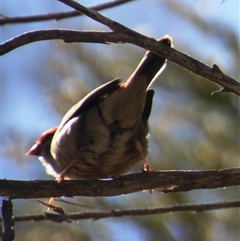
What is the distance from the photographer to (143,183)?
296cm

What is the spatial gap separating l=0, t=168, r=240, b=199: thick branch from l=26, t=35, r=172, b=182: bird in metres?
0.70

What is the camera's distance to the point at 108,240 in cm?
496

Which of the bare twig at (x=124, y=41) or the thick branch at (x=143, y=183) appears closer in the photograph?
the bare twig at (x=124, y=41)

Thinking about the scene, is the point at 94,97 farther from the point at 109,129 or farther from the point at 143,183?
the point at 143,183

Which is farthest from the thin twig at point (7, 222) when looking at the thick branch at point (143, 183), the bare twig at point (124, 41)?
the bare twig at point (124, 41)

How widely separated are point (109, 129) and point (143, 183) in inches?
32.7

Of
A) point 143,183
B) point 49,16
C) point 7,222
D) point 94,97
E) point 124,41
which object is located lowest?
point 7,222

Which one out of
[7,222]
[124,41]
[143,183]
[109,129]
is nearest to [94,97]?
[109,129]

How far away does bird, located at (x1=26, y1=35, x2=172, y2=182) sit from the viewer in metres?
3.69

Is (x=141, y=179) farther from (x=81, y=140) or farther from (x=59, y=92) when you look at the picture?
(x=59, y=92)

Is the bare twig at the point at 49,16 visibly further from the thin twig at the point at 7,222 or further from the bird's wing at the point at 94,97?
the thin twig at the point at 7,222

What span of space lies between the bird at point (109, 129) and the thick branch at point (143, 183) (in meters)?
0.70

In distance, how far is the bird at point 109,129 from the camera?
145 inches

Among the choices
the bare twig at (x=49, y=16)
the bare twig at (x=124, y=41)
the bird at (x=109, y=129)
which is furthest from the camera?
the bird at (x=109, y=129)
